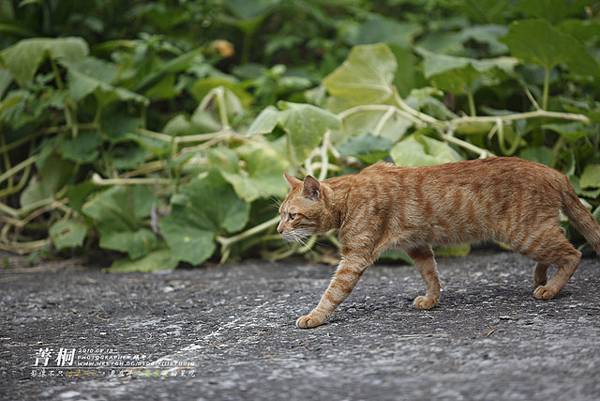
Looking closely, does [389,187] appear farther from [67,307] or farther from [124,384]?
[67,307]

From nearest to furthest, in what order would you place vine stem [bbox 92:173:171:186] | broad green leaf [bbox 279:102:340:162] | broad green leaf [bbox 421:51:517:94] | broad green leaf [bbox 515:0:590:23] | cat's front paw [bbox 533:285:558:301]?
1. cat's front paw [bbox 533:285:558:301]
2. broad green leaf [bbox 279:102:340:162]
3. broad green leaf [bbox 421:51:517:94]
4. vine stem [bbox 92:173:171:186]
5. broad green leaf [bbox 515:0:590:23]

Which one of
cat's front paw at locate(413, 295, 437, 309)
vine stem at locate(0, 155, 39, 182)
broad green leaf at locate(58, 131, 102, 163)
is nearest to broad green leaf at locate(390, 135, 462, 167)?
cat's front paw at locate(413, 295, 437, 309)

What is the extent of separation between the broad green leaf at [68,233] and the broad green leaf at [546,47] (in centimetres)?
296

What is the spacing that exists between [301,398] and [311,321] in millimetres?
851

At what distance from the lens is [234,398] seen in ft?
7.30

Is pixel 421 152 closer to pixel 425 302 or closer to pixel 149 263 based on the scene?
pixel 425 302

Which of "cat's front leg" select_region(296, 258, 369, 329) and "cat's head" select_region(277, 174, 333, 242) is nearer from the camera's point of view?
"cat's front leg" select_region(296, 258, 369, 329)

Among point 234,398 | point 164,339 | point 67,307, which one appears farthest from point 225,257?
point 234,398

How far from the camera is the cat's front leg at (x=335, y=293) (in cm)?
305

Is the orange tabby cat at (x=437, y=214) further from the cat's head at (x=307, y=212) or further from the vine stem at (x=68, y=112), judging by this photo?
the vine stem at (x=68, y=112)

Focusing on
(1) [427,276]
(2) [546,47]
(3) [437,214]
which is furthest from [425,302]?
(2) [546,47]

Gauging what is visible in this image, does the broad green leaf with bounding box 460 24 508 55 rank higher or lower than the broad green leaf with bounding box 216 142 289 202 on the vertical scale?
higher

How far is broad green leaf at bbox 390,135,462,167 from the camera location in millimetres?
4184

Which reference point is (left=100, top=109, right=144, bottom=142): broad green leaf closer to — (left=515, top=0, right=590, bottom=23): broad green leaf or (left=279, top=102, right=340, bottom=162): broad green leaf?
(left=279, top=102, right=340, bottom=162): broad green leaf
